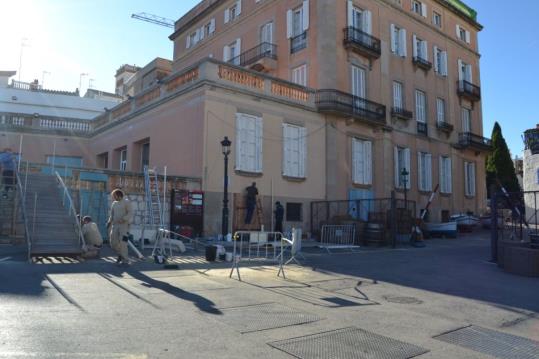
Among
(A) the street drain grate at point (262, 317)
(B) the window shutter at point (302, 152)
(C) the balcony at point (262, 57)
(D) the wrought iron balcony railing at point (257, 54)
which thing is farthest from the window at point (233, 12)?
(A) the street drain grate at point (262, 317)

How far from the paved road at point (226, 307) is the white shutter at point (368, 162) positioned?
13.6 m

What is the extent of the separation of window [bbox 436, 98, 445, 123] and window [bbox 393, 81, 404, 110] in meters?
4.36

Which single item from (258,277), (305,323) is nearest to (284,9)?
(258,277)

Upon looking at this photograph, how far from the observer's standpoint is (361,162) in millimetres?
24406

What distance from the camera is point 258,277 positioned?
31.2ft

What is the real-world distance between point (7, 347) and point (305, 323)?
129 inches

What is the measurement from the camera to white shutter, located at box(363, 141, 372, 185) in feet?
80.5

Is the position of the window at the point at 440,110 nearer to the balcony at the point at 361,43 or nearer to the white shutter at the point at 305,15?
the balcony at the point at 361,43

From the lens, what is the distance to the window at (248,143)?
62.0 feet

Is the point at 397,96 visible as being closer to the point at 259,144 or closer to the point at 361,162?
the point at 361,162

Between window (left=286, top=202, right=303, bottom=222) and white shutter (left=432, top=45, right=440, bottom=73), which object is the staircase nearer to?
window (left=286, top=202, right=303, bottom=222)

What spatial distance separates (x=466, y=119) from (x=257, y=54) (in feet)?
55.9

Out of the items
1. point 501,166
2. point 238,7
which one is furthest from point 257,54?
point 501,166

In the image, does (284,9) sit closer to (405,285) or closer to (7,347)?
(405,285)
